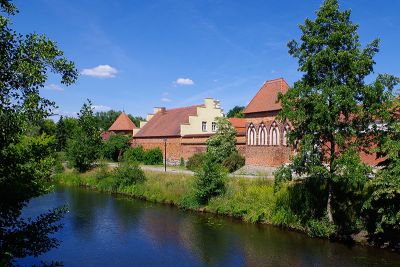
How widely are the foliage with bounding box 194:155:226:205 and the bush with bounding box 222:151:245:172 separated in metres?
9.02

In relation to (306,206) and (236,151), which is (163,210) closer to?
(306,206)

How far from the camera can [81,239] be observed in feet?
58.9

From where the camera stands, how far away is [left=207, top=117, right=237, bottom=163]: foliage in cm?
3503

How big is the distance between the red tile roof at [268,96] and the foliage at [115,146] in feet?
73.3

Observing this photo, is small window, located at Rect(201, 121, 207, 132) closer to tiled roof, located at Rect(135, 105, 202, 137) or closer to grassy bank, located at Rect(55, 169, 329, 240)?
tiled roof, located at Rect(135, 105, 202, 137)

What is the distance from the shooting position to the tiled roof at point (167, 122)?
4477 centimetres

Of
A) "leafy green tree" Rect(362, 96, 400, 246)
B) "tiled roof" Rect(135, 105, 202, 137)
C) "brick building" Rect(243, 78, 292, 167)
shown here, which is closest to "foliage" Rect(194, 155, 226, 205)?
"brick building" Rect(243, 78, 292, 167)

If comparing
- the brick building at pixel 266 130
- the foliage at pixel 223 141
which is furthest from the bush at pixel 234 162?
the foliage at pixel 223 141

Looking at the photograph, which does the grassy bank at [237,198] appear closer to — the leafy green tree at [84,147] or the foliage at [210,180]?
the foliage at [210,180]

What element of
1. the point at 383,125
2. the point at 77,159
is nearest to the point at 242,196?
the point at 383,125

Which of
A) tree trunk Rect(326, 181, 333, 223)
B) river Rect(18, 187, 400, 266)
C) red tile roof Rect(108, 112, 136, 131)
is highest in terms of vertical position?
red tile roof Rect(108, 112, 136, 131)

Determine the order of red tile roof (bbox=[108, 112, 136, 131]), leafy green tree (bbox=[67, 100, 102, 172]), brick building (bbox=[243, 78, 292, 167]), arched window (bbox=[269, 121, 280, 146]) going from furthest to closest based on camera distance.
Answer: red tile roof (bbox=[108, 112, 136, 131]) → leafy green tree (bbox=[67, 100, 102, 172]) → arched window (bbox=[269, 121, 280, 146]) → brick building (bbox=[243, 78, 292, 167])

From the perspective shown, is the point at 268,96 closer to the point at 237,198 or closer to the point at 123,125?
the point at 237,198

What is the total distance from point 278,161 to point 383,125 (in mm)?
13668
